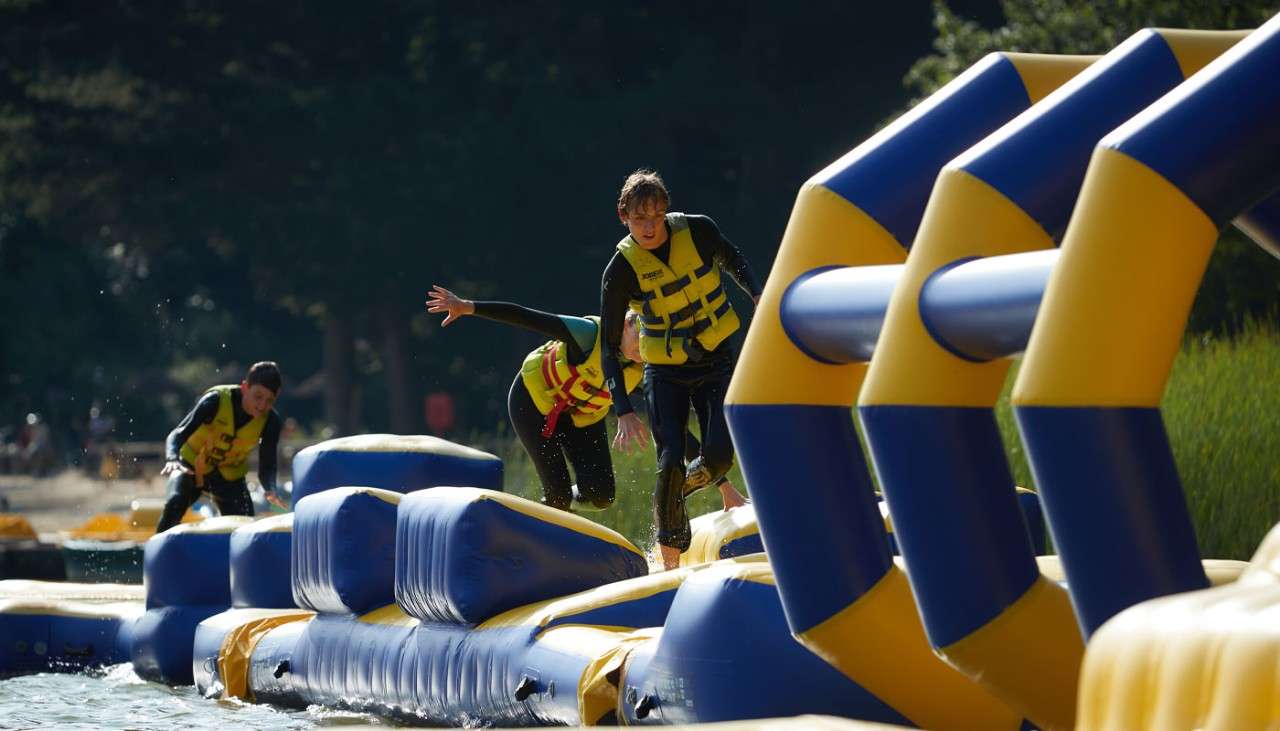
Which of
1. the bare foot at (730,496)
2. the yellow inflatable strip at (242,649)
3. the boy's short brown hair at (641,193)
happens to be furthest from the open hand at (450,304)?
the yellow inflatable strip at (242,649)

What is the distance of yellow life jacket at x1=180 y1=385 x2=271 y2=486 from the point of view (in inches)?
360

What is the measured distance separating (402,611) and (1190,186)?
12.6 ft

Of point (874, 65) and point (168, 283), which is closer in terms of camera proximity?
point (874, 65)

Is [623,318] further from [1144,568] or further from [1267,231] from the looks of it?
[1144,568]

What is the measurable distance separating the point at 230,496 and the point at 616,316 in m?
3.63

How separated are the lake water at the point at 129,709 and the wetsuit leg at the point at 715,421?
136cm

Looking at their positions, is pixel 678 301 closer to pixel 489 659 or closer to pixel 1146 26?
pixel 489 659

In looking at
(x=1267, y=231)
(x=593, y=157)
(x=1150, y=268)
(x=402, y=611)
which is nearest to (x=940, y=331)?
(x=1150, y=268)

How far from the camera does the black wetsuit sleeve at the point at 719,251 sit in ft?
21.1

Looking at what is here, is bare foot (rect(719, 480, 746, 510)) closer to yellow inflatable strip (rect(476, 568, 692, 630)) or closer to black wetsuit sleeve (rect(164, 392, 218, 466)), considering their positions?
yellow inflatable strip (rect(476, 568, 692, 630))

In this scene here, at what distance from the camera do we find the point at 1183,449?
29.4ft

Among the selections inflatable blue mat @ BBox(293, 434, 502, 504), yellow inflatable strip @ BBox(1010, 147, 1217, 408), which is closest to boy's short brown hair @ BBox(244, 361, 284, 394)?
inflatable blue mat @ BBox(293, 434, 502, 504)

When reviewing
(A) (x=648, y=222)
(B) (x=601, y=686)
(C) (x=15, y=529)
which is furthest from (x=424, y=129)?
(B) (x=601, y=686)

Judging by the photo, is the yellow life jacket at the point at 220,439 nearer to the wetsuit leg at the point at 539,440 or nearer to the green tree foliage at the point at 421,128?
the wetsuit leg at the point at 539,440
